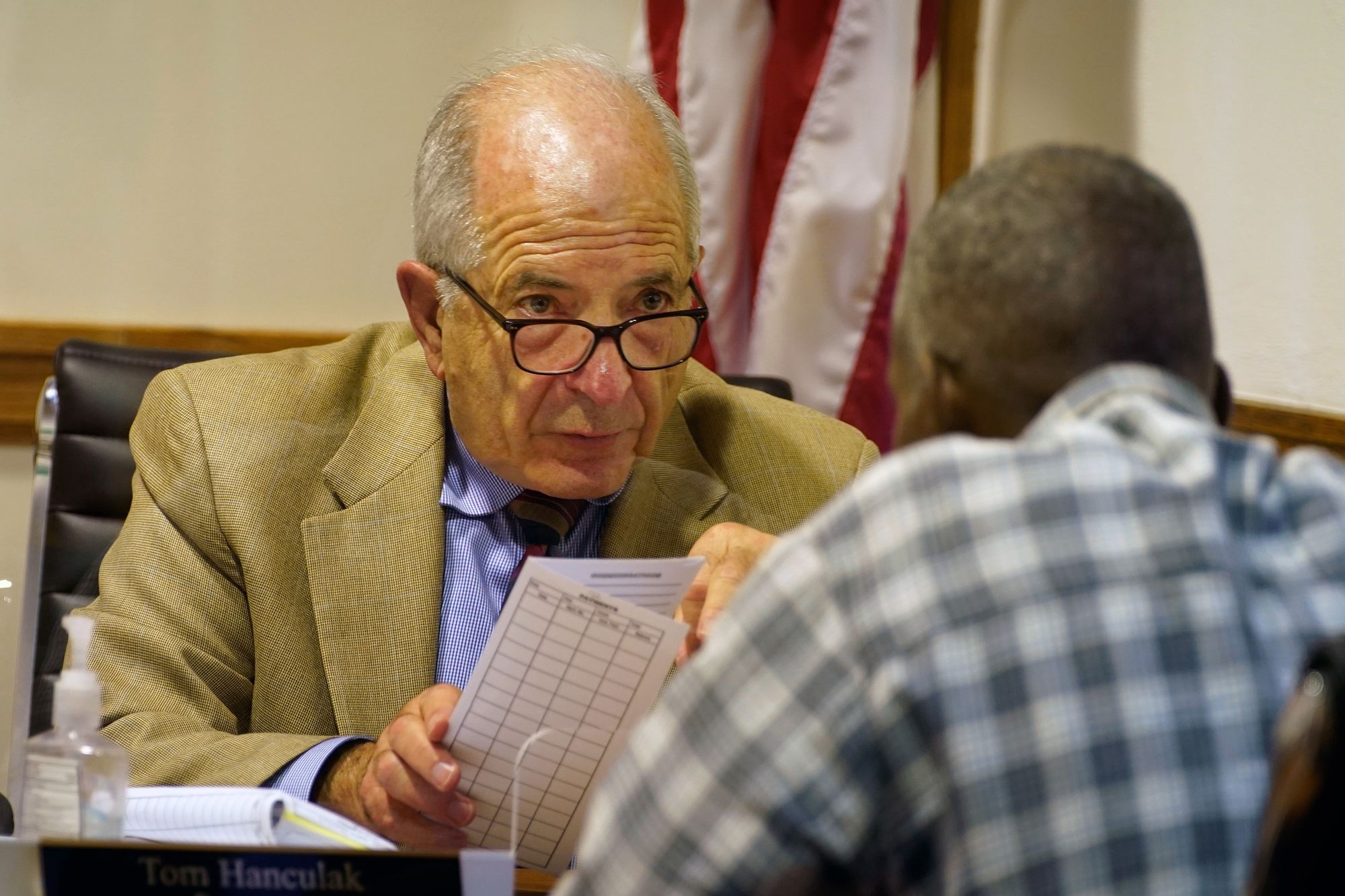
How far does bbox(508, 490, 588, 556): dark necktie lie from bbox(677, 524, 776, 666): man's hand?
0.85ft

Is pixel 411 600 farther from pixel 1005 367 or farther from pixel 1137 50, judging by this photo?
pixel 1137 50

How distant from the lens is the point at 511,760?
3.82 ft

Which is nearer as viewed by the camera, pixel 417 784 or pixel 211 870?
pixel 211 870

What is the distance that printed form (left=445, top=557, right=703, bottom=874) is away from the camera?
105 cm

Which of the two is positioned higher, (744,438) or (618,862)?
(618,862)

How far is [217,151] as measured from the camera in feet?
8.54

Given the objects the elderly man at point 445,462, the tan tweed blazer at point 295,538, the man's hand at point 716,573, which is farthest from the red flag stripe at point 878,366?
the man's hand at point 716,573

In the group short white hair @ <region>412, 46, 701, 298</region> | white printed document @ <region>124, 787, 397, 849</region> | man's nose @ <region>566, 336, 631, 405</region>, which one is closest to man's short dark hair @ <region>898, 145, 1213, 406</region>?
white printed document @ <region>124, 787, 397, 849</region>

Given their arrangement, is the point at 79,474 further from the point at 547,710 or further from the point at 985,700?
the point at 985,700

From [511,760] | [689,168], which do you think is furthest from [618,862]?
[689,168]

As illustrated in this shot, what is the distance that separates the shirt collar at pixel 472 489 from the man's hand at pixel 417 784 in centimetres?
45

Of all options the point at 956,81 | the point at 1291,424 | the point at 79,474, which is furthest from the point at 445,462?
the point at 956,81

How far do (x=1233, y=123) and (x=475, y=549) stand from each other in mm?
1582

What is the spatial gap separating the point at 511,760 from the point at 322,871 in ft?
1.09
